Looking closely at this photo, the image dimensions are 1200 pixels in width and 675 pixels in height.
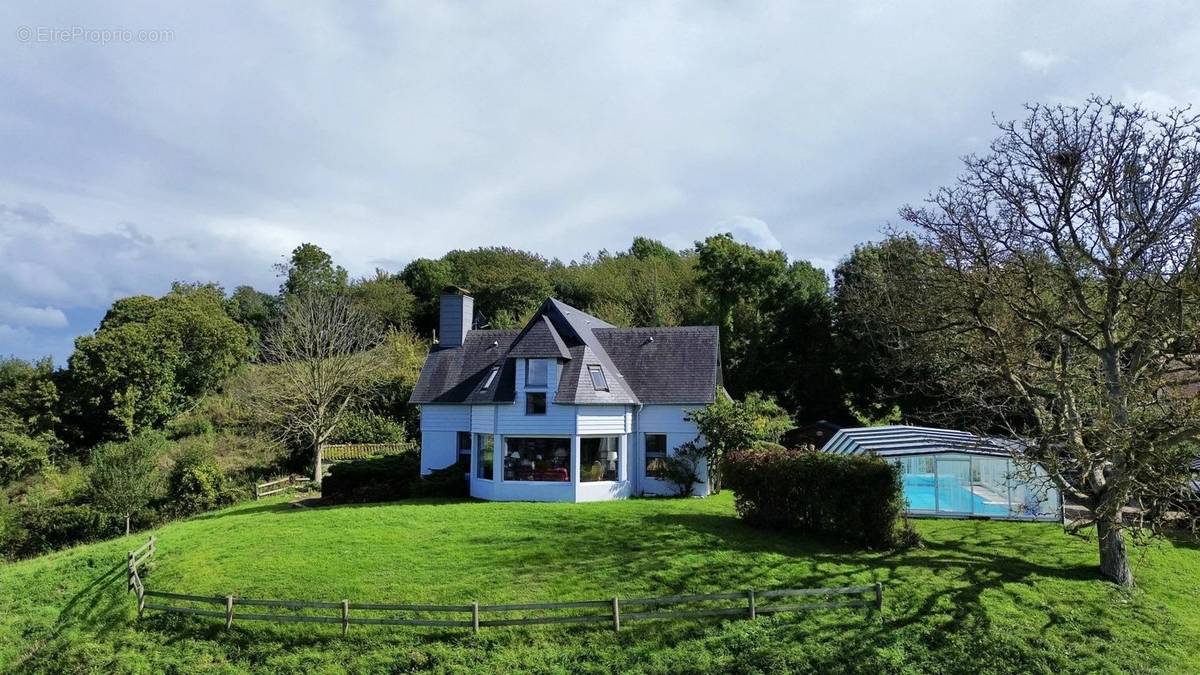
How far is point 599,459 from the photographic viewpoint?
990 inches

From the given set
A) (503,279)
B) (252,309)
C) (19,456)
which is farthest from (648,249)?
(19,456)

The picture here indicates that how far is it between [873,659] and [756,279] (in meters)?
32.6

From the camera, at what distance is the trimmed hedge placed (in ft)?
56.5

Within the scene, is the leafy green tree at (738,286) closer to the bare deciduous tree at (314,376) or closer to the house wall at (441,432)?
the house wall at (441,432)

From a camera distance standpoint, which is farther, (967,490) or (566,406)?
(566,406)

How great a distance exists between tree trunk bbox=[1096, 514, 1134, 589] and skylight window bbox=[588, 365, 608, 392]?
15.2 metres

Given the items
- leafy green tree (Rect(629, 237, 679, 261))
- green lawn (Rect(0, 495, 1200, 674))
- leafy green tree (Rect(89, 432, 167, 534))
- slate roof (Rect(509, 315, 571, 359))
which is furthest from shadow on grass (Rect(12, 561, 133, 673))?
leafy green tree (Rect(629, 237, 679, 261))

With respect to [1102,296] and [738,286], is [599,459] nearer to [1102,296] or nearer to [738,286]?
[1102,296]

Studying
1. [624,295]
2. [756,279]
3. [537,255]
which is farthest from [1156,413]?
[537,255]

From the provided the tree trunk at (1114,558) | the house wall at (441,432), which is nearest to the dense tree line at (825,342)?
the tree trunk at (1114,558)

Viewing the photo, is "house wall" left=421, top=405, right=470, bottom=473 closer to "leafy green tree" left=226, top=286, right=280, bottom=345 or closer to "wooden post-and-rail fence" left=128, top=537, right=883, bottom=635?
"wooden post-and-rail fence" left=128, top=537, right=883, bottom=635

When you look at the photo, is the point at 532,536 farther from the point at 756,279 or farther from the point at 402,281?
the point at 402,281

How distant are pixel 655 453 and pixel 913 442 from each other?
928 cm

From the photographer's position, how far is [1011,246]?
632 inches
